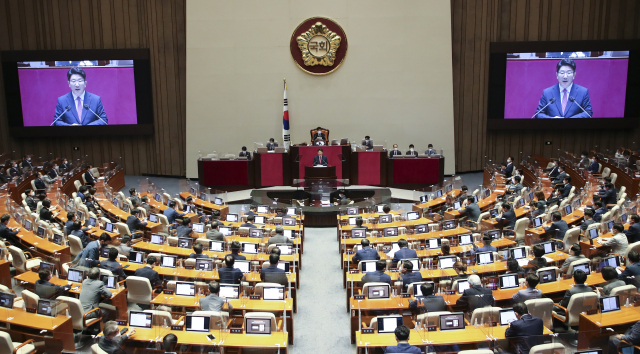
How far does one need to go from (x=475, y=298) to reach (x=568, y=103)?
51.0 feet

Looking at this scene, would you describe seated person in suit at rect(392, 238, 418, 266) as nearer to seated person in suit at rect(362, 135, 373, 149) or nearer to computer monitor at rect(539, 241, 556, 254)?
computer monitor at rect(539, 241, 556, 254)

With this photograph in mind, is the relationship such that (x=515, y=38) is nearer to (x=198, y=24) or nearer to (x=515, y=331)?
(x=198, y=24)

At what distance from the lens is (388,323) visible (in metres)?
6.78

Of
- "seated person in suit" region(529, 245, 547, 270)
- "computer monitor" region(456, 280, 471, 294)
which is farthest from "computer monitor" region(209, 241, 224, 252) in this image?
"seated person in suit" region(529, 245, 547, 270)

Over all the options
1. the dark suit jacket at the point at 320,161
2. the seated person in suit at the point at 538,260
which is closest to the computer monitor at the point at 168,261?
the seated person in suit at the point at 538,260

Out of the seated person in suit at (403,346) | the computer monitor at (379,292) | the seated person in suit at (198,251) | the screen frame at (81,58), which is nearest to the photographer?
the seated person in suit at (403,346)

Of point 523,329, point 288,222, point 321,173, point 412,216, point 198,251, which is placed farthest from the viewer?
point 321,173

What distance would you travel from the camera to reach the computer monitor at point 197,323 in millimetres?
6855

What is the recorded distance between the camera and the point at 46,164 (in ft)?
63.1

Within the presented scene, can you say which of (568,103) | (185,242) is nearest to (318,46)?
(568,103)

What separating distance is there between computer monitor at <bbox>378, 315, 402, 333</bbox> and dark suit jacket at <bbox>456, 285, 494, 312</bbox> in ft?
4.22

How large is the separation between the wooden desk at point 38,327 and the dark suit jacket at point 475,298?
534 centimetres

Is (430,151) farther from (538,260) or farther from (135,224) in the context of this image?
(135,224)

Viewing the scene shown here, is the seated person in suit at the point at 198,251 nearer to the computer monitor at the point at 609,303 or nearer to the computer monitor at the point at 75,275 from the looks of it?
the computer monitor at the point at 75,275
